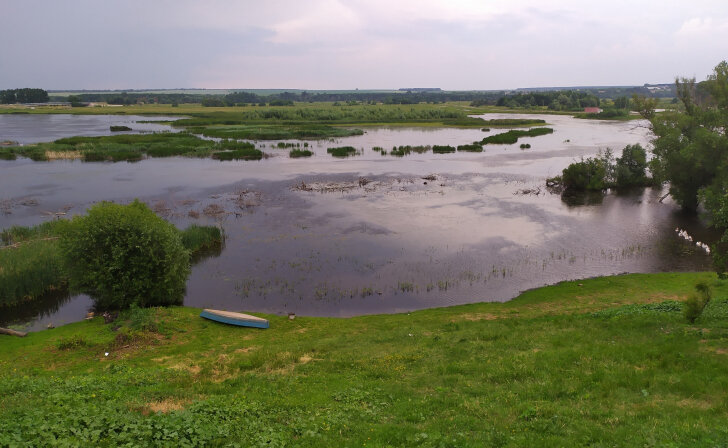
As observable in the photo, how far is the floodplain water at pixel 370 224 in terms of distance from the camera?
28609 mm

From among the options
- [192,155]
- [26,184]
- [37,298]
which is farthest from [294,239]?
[192,155]

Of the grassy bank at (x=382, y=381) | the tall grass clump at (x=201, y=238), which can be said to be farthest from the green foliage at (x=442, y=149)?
the grassy bank at (x=382, y=381)

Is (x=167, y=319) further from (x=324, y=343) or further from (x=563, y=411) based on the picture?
(x=563, y=411)

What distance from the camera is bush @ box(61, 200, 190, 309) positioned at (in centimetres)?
2403

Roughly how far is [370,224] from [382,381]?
2754cm

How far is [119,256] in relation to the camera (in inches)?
941

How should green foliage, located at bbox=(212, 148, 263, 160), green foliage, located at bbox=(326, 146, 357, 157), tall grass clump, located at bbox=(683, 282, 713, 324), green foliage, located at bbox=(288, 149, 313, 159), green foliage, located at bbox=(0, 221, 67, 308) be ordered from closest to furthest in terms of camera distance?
tall grass clump, located at bbox=(683, 282, 713, 324) < green foliage, located at bbox=(0, 221, 67, 308) < green foliage, located at bbox=(212, 148, 263, 160) < green foliage, located at bbox=(288, 149, 313, 159) < green foliage, located at bbox=(326, 146, 357, 157)

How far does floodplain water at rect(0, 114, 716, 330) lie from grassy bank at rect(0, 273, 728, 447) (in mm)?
5308

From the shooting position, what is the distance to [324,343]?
1939 cm

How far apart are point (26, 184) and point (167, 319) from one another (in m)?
47.1

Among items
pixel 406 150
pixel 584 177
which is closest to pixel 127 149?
pixel 406 150

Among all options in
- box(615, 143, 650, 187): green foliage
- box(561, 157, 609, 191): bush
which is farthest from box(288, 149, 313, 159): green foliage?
box(615, 143, 650, 187): green foliage

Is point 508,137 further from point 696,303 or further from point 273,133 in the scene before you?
point 696,303

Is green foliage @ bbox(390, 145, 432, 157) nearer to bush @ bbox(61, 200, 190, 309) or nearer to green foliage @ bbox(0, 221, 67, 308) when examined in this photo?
green foliage @ bbox(0, 221, 67, 308)
